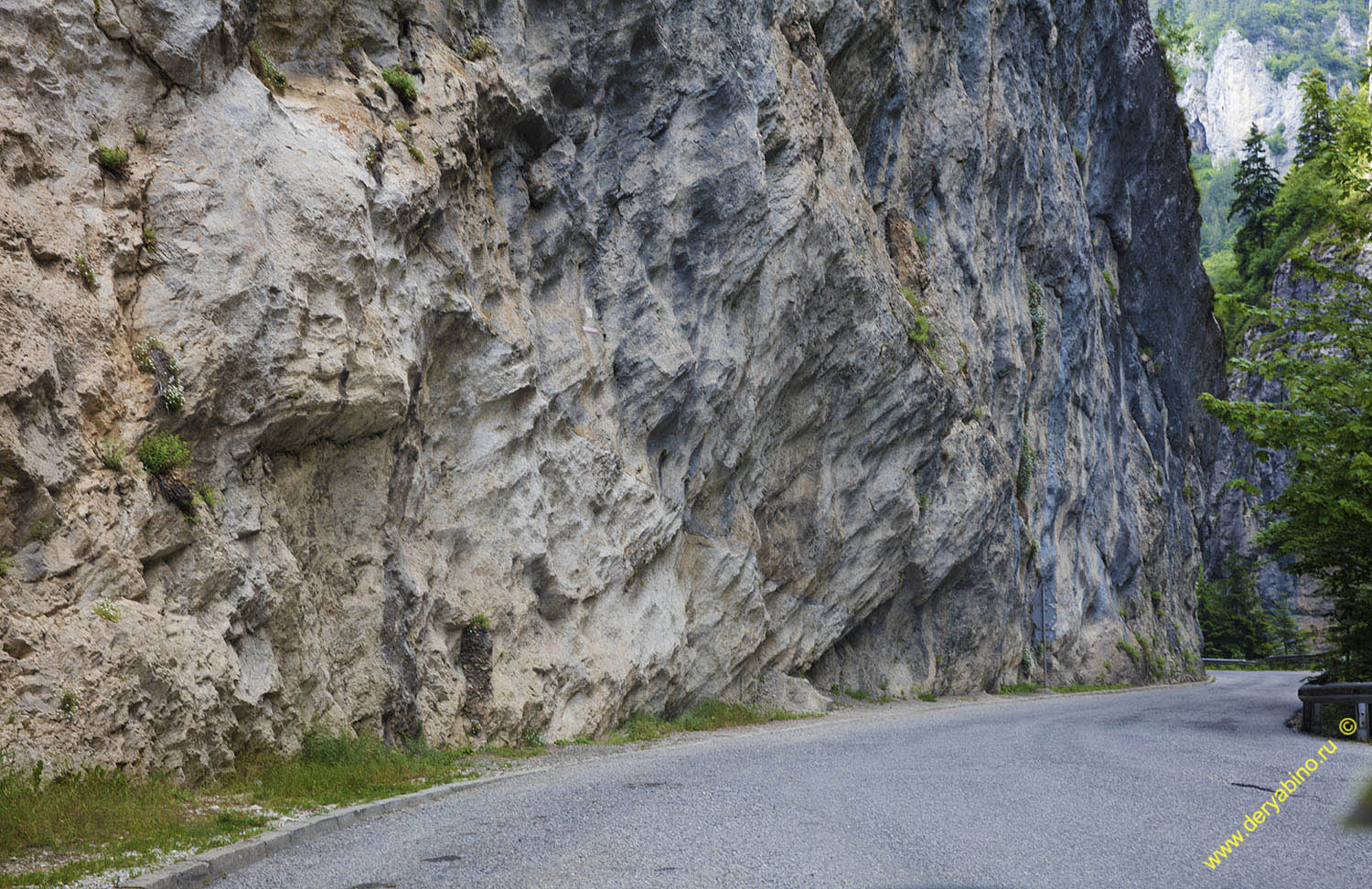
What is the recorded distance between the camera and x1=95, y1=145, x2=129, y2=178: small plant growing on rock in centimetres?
895

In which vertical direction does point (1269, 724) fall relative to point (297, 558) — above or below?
below

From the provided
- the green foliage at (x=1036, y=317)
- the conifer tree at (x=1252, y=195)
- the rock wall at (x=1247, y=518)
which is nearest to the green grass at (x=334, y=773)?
the green foliage at (x=1036, y=317)

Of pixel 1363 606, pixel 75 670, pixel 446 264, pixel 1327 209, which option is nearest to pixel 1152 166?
pixel 1327 209

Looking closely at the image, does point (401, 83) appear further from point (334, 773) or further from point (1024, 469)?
point (1024, 469)

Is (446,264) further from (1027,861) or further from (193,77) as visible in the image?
(1027,861)

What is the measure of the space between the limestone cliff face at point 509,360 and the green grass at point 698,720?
1.46 ft

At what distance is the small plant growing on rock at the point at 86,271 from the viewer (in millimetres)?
8398

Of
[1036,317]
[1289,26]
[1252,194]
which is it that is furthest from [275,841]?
[1289,26]

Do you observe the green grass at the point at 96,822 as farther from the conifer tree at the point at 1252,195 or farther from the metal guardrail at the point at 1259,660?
the conifer tree at the point at 1252,195

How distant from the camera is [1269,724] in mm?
15805

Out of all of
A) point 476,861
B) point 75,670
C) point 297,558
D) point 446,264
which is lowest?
point 476,861

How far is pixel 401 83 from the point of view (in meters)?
12.5

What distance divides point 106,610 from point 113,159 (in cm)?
420

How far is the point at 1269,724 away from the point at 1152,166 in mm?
37075
